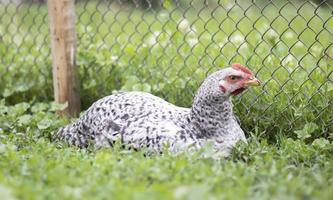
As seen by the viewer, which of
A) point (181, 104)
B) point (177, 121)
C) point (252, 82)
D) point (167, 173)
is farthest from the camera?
point (181, 104)

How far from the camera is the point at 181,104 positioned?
17.1ft

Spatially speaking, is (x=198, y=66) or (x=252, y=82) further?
(x=198, y=66)

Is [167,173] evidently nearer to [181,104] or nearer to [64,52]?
[181,104]

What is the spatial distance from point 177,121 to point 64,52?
4.34 feet

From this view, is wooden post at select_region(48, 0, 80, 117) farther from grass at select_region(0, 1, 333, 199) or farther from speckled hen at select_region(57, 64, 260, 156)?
speckled hen at select_region(57, 64, 260, 156)

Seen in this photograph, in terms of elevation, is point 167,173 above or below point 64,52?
below

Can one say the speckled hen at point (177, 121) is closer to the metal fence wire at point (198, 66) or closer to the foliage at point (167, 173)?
the foliage at point (167, 173)

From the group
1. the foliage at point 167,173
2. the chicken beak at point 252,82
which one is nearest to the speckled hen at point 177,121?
the chicken beak at point 252,82

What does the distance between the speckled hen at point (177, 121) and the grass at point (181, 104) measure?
0.52ft

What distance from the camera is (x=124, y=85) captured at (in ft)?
17.7

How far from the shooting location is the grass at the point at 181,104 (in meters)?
3.22

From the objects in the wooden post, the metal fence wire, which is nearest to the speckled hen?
the metal fence wire

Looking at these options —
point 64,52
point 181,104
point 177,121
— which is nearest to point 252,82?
point 177,121

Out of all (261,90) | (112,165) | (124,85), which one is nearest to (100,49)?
(124,85)
